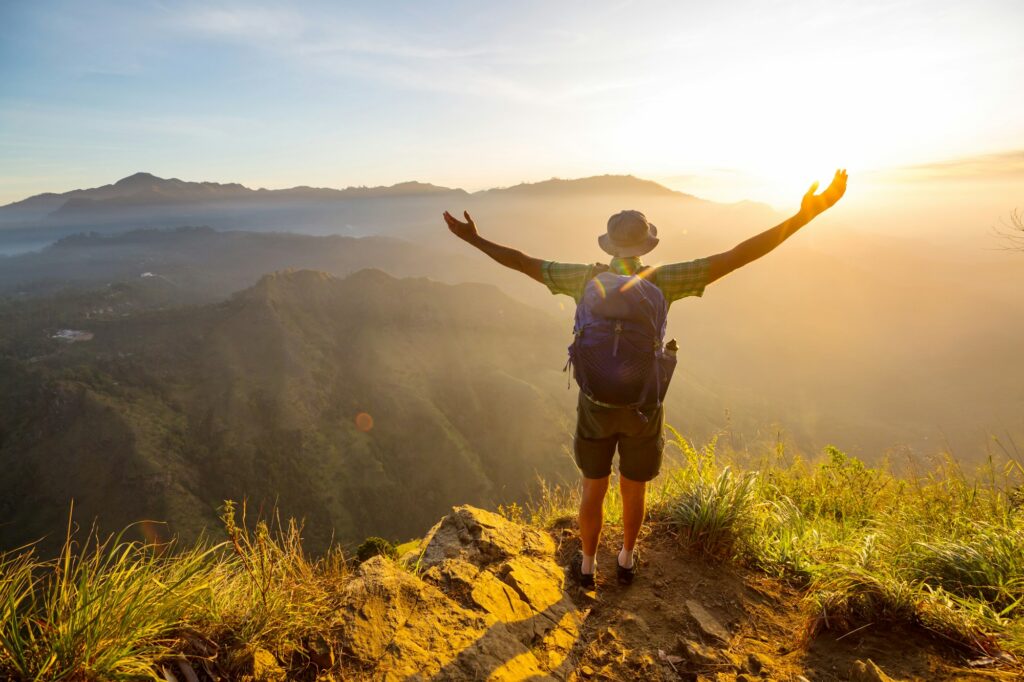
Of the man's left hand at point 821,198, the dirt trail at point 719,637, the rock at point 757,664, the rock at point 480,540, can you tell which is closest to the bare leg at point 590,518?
the dirt trail at point 719,637

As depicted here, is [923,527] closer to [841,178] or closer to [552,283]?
[841,178]

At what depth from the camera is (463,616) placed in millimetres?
2680

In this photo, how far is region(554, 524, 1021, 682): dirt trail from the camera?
2.36m

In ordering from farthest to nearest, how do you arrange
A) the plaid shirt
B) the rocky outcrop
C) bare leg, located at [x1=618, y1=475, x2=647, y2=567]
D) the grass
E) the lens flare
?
the lens flare < bare leg, located at [x1=618, y1=475, x2=647, y2=567] < the plaid shirt < the rocky outcrop < the grass

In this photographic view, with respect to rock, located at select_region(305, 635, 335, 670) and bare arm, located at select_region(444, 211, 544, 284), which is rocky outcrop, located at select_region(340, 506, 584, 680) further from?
bare arm, located at select_region(444, 211, 544, 284)

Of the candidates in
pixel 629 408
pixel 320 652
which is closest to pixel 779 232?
pixel 629 408

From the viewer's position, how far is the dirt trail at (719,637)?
236cm

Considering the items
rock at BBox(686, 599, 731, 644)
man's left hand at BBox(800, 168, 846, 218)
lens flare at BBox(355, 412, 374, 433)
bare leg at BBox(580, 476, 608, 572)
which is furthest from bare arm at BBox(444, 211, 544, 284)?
lens flare at BBox(355, 412, 374, 433)

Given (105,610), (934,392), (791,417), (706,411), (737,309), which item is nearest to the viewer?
(105,610)

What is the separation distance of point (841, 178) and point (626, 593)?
3192 millimetres

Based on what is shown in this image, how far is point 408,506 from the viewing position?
67750mm

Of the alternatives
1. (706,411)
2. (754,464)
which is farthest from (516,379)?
(754,464)

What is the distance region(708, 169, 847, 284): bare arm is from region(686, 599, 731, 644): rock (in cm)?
220

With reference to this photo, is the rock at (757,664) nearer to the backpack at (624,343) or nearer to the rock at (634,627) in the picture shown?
the rock at (634,627)
